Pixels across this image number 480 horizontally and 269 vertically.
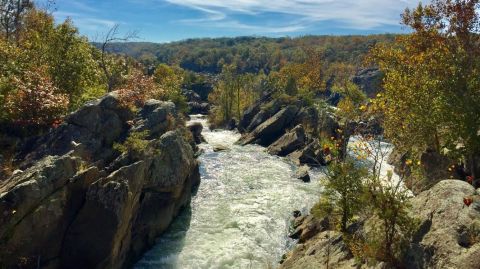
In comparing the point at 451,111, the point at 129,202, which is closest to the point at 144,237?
the point at 129,202

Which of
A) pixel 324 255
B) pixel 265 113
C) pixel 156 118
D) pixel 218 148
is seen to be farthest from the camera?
pixel 265 113

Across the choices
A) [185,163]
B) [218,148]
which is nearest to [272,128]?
[218,148]

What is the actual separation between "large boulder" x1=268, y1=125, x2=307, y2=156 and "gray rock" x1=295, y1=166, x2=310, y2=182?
12.2 m

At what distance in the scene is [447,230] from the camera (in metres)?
17.2

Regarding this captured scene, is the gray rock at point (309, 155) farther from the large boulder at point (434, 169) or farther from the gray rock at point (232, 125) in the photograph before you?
the gray rock at point (232, 125)

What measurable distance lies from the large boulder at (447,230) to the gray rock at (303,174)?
1259 inches

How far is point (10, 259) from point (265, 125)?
205 feet

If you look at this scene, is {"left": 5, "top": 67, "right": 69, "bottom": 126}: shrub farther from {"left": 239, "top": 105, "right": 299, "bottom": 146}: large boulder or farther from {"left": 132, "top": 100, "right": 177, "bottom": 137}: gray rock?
{"left": 239, "top": 105, "right": 299, "bottom": 146}: large boulder

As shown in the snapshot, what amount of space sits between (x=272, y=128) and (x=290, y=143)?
11.6 m

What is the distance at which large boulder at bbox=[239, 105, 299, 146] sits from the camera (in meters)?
78.9

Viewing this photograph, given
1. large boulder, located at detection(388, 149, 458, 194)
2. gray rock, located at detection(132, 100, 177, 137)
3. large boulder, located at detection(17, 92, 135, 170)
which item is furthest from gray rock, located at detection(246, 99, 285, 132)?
large boulder, located at detection(388, 149, 458, 194)

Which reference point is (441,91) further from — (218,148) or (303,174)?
(218,148)

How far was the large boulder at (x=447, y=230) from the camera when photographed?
52.4 feet

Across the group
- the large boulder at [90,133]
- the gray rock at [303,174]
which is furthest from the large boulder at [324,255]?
the gray rock at [303,174]
